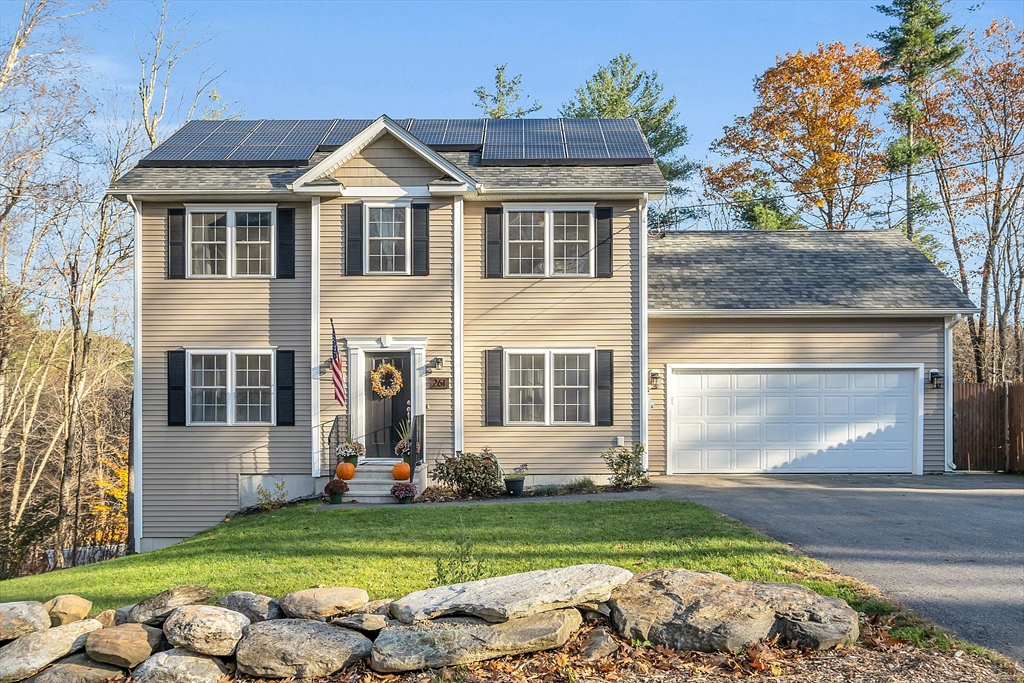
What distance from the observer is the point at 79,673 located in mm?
6039

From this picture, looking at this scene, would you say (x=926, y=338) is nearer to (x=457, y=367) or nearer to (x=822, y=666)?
(x=457, y=367)

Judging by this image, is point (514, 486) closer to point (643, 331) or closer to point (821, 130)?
point (643, 331)

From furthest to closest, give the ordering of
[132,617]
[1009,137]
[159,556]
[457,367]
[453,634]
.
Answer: [1009,137] → [457,367] → [159,556] → [132,617] → [453,634]

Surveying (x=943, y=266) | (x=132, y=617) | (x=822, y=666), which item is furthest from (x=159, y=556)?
(x=943, y=266)

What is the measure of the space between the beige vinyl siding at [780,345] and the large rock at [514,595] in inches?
370

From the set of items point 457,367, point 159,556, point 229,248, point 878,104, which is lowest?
point 159,556

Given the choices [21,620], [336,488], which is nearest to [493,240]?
[336,488]

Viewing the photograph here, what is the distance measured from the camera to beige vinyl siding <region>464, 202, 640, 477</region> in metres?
14.0

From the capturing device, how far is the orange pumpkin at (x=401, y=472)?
12.8m

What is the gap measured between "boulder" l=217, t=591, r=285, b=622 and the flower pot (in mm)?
6917

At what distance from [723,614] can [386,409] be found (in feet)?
30.3

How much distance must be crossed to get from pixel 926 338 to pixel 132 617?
14.2 m

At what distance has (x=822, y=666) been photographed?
526 cm

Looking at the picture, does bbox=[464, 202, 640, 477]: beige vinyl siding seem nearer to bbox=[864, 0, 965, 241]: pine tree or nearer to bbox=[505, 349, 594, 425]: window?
bbox=[505, 349, 594, 425]: window
